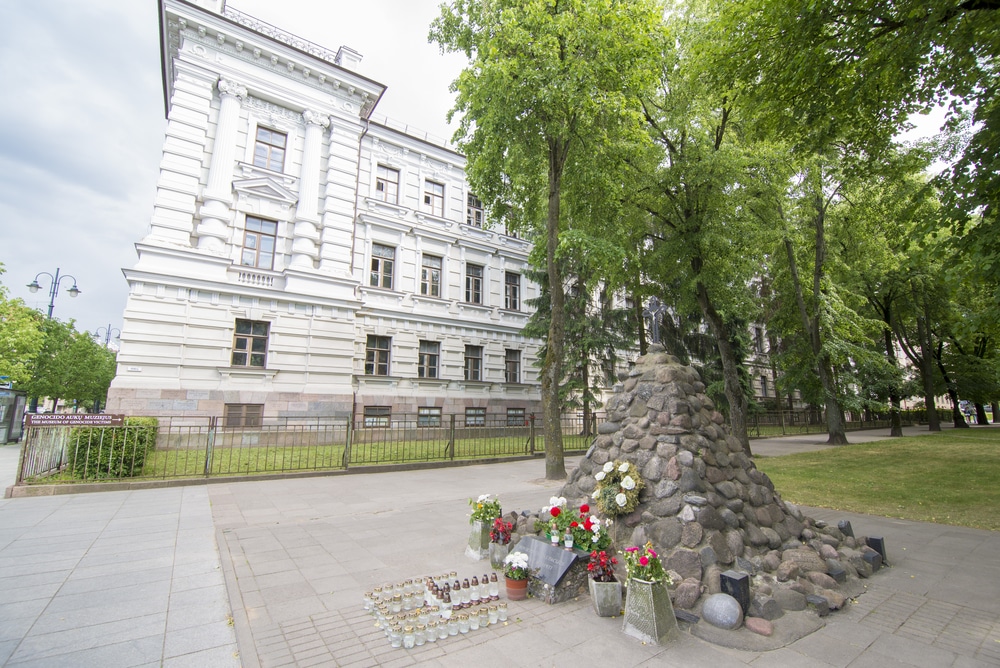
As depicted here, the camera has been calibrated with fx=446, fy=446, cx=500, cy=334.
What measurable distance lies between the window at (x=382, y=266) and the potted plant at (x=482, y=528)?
17546 millimetres

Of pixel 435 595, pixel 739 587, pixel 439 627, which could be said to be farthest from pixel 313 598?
pixel 739 587

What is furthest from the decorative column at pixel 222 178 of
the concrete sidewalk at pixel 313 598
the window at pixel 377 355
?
the concrete sidewalk at pixel 313 598

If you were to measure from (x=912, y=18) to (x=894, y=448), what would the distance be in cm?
1756

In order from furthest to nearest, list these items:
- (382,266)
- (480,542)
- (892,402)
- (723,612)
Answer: (892,402) < (382,266) < (480,542) < (723,612)

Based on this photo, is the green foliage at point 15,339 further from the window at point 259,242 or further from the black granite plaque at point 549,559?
the black granite plaque at point 549,559

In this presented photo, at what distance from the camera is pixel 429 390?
72.9ft

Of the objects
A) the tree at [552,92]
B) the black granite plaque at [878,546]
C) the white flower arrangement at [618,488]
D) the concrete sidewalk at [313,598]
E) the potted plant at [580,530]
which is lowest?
the concrete sidewalk at [313,598]

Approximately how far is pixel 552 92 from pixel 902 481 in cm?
1305

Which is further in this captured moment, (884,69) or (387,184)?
(387,184)

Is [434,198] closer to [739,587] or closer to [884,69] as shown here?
[884,69]

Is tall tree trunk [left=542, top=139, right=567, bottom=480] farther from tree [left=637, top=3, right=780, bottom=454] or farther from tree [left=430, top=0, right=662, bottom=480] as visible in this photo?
tree [left=637, top=3, right=780, bottom=454]

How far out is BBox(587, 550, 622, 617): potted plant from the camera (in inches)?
164

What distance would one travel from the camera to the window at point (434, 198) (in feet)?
80.3

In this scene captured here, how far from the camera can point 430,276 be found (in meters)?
23.8
